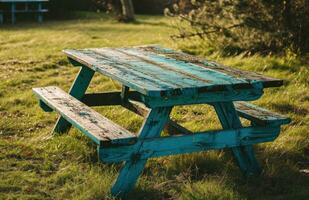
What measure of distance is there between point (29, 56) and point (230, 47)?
356 cm

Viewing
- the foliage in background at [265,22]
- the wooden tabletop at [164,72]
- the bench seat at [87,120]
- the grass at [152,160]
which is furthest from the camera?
the foliage in background at [265,22]

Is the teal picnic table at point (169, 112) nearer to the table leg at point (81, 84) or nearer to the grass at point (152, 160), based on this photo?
the grass at point (152, 160)

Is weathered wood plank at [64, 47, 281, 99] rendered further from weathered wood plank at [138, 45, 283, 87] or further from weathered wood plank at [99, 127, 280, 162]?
weathered wood plank at [99, 127, 280, 162]

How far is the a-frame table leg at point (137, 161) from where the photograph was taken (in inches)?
147

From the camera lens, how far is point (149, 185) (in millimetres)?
4047

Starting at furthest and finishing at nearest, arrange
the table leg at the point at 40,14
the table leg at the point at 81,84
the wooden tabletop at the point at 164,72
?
the table leg at the point at 40,14, the table leg at the point at 81,84, the wooden tabletop at the point at 164,72

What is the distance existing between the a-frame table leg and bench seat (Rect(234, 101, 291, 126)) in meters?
0.82

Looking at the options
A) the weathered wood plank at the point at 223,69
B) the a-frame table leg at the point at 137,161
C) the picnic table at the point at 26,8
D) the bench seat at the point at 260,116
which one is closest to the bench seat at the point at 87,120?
the a-frame table leg at the point at 137,161

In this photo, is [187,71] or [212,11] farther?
[212,11]

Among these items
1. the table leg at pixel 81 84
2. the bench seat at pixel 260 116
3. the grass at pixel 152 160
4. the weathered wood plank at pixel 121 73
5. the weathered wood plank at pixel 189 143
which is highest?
the weathered wood plank at pixel 121 73

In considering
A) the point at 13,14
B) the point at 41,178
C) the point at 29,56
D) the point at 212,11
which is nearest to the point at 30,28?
the point at 13,14

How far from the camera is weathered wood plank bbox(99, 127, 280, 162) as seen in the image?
363 cm

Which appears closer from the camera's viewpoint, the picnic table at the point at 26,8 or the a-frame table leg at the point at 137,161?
the a-frame table leg at the point at 137,161

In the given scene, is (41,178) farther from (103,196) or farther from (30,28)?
(30,28)
